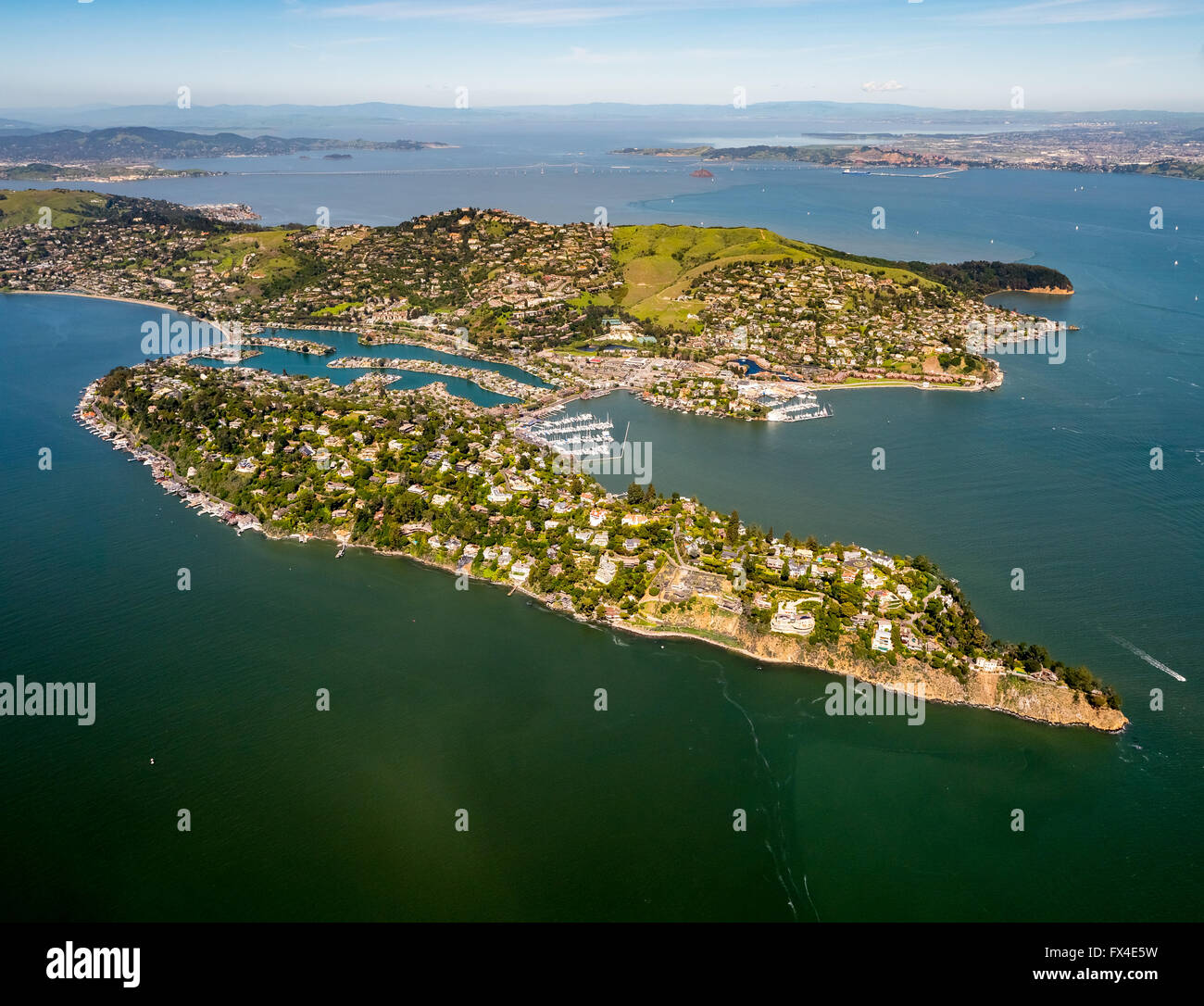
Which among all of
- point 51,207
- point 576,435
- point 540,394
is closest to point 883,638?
point 576,435

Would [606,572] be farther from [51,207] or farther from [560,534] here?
[51,207]

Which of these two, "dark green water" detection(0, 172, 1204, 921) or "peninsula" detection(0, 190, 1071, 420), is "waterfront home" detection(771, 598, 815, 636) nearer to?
"dark green water" detection(0, 172, 1204, 921)

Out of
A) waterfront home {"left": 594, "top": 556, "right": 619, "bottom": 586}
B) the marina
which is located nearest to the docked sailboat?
the marina

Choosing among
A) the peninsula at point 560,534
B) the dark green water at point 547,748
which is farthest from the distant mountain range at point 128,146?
the dark green water at point 547,748
